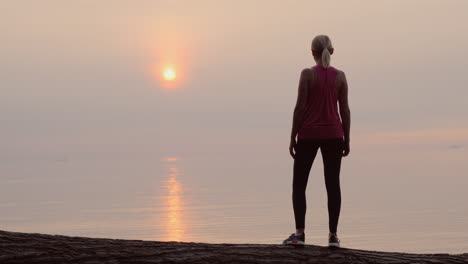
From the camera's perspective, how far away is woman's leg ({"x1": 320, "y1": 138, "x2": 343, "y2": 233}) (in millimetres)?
9672

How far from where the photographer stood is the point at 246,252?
32.3ft

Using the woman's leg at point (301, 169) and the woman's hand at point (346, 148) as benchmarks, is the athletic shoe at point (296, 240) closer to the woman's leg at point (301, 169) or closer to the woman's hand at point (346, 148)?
the woman's leg at point (301, 169)

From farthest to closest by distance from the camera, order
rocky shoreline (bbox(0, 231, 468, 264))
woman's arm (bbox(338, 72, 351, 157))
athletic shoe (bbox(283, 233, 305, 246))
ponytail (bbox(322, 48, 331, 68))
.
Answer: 1. athletic shoe (bbox(283, 233, 305, 246))
2. woman's arm (bbox(338, 72, 351, 157))
3. ponytail (bbox(322, 48, 331, 68))
4. rocky shoreline (bbox(0, 231, 468, 264))

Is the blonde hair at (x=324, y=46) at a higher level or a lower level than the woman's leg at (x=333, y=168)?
higher

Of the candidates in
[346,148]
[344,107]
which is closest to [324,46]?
[344,107]

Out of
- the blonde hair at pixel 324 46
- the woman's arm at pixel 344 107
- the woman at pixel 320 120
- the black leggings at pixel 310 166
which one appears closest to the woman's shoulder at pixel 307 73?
the woman at pixel 320 120

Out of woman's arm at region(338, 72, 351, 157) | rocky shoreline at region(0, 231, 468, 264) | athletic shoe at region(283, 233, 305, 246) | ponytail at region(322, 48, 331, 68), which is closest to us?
rocky shoreline at region(0, 231, 468, 264)

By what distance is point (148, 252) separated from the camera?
9570 mm

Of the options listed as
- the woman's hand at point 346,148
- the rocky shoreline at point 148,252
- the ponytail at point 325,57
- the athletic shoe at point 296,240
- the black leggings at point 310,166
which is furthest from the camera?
the athletic shoe at point 296,240

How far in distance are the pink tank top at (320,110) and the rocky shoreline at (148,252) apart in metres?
1.77

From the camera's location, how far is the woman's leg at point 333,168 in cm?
967

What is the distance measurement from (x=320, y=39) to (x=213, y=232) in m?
169

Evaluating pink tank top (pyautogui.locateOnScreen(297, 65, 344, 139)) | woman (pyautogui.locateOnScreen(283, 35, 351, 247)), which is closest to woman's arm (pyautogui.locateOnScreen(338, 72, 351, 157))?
woman (pyautogui.locateOnScreen(283, 35, 351, 247))

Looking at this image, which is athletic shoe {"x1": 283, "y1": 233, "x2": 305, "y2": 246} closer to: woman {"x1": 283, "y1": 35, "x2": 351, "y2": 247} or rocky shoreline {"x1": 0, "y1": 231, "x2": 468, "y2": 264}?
rocky shoreline {"x1": 0, "y1": 231, "x2": 468, "y2": 264}
